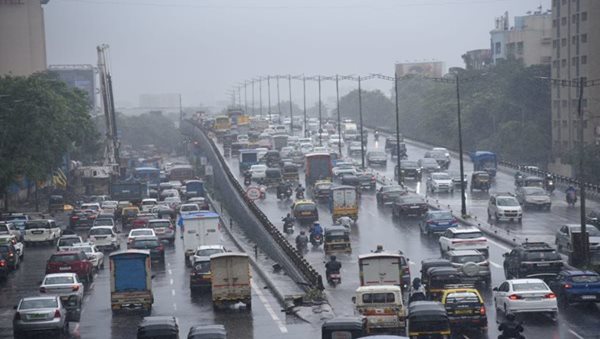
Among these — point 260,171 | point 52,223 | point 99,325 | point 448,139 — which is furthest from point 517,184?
point 448,139

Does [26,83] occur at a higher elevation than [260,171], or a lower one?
higher

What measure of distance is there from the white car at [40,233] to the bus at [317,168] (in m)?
26.2

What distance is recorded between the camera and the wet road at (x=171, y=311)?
38.1m

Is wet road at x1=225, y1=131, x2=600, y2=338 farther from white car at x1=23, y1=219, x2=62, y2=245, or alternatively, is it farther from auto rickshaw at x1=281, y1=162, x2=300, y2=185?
white car at x1=23, y1=219, x2=62, y2=245

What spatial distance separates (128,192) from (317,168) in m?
13.2

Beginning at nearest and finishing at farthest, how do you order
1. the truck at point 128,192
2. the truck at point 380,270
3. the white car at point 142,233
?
the truck at point 380,270 < the white car at point 142,233 < the truck at point 128,192

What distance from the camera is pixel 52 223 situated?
6912 cm

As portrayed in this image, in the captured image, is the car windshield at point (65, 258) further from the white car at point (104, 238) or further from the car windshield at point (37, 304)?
the car windshield at point (37, 304)

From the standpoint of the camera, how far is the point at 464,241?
5159cm

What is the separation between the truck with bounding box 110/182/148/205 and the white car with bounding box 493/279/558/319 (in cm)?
5516

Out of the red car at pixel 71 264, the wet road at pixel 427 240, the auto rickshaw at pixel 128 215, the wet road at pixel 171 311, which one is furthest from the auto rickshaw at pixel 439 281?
the auto rickshaw at pixel 128 215

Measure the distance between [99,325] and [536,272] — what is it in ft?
46.7

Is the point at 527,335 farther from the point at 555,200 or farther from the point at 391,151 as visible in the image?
the point at 391,151

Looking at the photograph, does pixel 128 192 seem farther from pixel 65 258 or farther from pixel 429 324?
pixel 429 324
